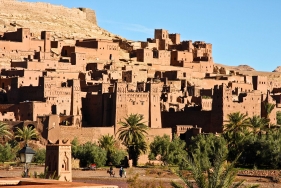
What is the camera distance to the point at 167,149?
5178 centimetres

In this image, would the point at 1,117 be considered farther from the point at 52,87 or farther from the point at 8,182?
the point at 8,182

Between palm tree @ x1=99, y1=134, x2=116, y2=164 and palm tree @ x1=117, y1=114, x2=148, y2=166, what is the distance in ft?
1.80

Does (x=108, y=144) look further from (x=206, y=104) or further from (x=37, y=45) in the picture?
(x=37, y=45)

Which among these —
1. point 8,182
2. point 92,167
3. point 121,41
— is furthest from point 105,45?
point 8,182

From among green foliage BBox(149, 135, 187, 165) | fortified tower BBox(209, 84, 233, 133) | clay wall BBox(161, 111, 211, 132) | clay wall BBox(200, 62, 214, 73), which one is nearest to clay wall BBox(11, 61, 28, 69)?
clay wall BBox(161, 111, 211, 132)

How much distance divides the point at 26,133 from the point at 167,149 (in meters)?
8.02

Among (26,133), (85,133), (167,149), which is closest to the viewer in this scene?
(26,133)

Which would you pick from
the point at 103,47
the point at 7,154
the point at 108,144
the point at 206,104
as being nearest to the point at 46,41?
the point at 103,47

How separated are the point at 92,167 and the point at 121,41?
32121 millimetres

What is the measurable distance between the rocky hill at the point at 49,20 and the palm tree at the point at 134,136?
24.6 meters

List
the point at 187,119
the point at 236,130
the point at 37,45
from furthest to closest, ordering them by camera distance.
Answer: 1. the point at 37,45
2. the point at 187,119
3. the point at 236,130

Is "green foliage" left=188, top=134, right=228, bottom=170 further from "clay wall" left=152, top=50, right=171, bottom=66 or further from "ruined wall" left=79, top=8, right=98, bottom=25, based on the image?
"ruined wall" left=79, top=8, right=98, bottom=25

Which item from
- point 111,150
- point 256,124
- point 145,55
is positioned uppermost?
point 145,55

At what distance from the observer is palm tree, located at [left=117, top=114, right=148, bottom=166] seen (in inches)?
2045
